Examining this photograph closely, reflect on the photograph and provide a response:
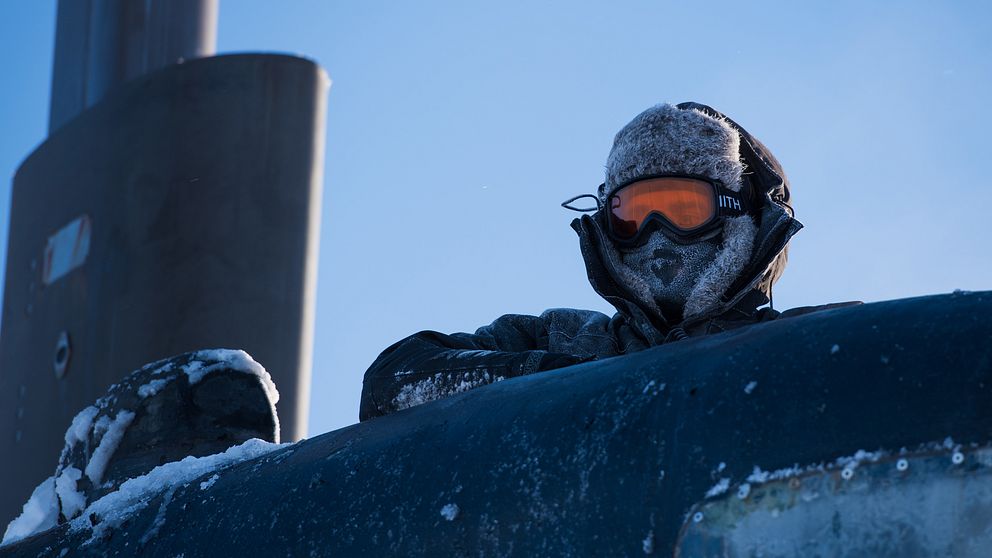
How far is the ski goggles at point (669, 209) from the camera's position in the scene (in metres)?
3.07

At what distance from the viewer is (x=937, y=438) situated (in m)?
1.33

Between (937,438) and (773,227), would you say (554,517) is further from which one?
(773,227)

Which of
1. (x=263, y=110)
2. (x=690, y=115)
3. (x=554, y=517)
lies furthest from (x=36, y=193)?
(x=554, y=517)

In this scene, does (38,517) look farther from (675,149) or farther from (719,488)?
(719,488)

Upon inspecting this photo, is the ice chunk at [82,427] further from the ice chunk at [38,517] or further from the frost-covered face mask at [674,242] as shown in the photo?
the frost-covered face mask at [674,242]

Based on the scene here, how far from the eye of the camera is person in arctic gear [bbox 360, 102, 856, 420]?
10.1 feet

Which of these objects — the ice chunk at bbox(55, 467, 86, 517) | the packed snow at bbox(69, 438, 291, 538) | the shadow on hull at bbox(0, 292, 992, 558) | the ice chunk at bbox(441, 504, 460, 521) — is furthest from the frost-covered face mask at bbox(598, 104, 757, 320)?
the ice chunk at bbox(441, 504, 460, 521)

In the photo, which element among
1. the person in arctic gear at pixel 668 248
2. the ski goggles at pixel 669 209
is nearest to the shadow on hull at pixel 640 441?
the person in arctic gear at pixel 668 248

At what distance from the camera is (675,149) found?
3.19m

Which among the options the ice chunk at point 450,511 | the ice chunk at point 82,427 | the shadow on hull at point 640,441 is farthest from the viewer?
the ice chunk at point 82,427

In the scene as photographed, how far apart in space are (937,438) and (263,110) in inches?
200

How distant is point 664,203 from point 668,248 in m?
0.10

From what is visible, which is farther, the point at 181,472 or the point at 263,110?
the point at 263,110

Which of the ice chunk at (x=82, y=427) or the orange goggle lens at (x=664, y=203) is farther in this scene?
the ice chunk at (x=82, y=427)
